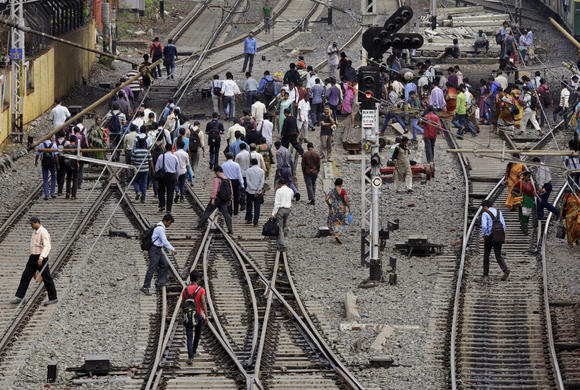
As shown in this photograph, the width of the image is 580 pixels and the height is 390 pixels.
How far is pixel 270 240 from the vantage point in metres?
23.6

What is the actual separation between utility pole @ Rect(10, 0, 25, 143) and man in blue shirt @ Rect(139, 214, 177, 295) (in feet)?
42.7

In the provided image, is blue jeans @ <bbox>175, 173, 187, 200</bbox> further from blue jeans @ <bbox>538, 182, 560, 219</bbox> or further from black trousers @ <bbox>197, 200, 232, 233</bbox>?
blue jeans @ <bbox>538, 182, 560, 219</bbox>

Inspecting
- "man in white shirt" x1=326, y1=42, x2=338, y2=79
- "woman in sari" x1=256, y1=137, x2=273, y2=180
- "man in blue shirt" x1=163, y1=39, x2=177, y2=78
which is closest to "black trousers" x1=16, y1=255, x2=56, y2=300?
"woman in sari" x1=256, y1=137, x2=273, y2=180

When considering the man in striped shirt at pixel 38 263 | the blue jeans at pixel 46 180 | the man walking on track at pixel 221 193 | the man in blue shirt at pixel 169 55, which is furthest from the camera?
the man in blue shirt at pixel 169 55

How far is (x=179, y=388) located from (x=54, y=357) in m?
1.97

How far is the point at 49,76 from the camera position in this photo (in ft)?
122

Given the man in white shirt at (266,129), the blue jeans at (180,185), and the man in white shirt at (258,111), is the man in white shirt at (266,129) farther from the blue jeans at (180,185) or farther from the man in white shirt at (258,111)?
the blue jeans at (180,185)

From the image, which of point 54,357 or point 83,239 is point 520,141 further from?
point 54,357

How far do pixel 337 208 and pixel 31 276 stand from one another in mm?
6273

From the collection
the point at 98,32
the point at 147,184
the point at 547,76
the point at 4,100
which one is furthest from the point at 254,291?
the point at 98,32

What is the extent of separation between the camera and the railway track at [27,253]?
17.5m

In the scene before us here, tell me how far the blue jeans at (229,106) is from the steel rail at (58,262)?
21.9 feet

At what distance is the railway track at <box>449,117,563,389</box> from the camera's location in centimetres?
1666

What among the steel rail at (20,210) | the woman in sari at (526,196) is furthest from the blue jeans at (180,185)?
the woman in sari at (526,196)
